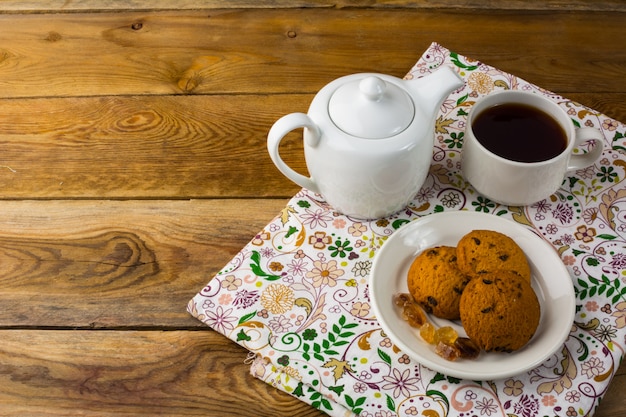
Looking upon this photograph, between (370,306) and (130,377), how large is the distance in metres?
0.29

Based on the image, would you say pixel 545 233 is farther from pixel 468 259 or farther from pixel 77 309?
pixel 77 309

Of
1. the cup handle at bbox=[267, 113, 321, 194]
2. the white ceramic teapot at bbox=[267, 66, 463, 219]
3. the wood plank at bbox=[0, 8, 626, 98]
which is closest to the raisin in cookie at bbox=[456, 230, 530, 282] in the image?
the white ceramic teapot at bbox=[267, 66, 463, 219]

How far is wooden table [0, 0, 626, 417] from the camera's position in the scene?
2.70 ft

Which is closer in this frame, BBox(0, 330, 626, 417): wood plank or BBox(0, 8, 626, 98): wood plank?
BBox(0, 330, 626, 417): wood plank

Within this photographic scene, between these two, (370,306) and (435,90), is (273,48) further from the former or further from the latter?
(370,306)

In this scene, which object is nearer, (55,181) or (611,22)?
(55,181)

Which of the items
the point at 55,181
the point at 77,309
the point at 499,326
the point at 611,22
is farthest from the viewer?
the point at 611,22

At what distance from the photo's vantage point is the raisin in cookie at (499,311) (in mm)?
747

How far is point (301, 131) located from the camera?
3.50ft

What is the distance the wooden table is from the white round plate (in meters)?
0.11

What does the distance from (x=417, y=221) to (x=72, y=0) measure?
80 centimetres

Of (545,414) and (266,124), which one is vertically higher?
(266,124)

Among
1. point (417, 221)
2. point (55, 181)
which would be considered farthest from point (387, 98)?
point (55, 181)

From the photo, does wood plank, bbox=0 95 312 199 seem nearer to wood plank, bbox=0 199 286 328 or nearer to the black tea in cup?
wood plank, bbox=0 199 286 328
